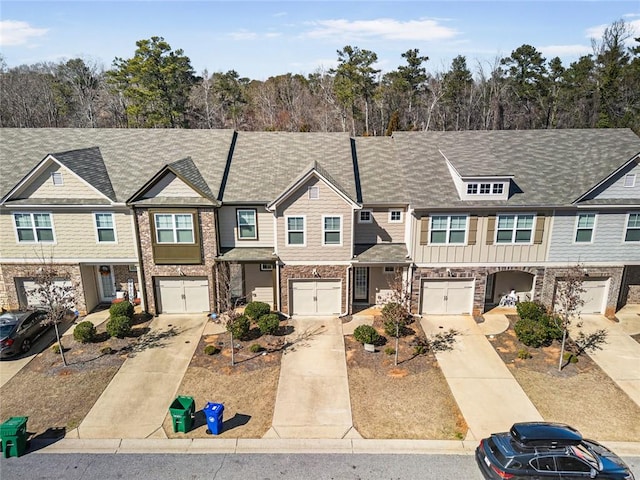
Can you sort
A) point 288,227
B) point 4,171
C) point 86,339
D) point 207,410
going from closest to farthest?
point 207,410
point 86,339
point 288,227
point 4,171

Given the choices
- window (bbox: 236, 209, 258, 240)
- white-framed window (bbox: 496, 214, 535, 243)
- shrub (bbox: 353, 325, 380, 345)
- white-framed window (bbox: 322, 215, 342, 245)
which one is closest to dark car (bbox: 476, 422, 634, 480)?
shrub (bbox: 353, 325, 380, 345)

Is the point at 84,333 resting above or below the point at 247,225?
below

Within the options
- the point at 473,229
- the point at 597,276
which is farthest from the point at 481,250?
the point at 597,276

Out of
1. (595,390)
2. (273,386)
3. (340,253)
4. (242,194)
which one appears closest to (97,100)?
(242,194)

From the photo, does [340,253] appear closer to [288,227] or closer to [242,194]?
[288,227]

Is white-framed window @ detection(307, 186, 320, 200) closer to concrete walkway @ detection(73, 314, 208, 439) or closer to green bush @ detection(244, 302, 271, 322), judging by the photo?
green bush @ detection(244, 302, 271, 322)

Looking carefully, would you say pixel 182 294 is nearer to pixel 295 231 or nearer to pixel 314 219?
pixel 295 231
